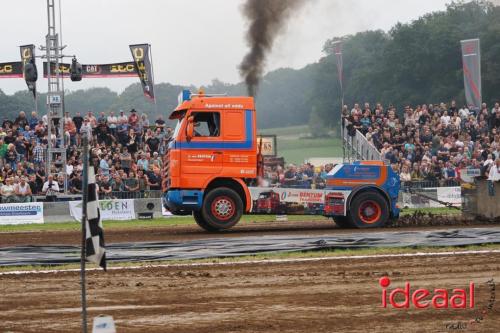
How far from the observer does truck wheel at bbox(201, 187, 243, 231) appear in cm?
2019

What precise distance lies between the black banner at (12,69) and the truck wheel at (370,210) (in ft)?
64.4

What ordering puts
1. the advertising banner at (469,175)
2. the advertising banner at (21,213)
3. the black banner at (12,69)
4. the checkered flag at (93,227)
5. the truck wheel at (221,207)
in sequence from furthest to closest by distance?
the black banner at (12,69) < the advertising banner at (21,213) < the advertising banner at (469,175) < the truck wheel at (221,207) < the checkered flag at (93,227)

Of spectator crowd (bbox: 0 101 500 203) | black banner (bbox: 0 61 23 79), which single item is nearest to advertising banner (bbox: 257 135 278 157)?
spectator crowd (bbox: 0 101 500 203)

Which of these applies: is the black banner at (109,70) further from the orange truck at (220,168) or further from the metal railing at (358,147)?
the orange truck at (220,168)

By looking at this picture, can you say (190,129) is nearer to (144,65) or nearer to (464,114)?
(144,65)

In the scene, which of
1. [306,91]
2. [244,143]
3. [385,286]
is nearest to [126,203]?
[244,143]

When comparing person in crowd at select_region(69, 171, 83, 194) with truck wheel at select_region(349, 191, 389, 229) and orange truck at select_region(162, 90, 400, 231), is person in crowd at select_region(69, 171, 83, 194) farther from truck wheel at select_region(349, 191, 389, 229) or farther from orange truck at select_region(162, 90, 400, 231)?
truck wheel at select_region(349, 191, 389, 229)

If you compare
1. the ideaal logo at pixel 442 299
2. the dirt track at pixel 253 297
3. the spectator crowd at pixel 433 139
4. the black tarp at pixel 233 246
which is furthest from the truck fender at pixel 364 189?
the ideaal logo at pixel 442 299

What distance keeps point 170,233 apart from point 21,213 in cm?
777

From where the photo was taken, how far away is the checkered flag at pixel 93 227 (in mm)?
7867

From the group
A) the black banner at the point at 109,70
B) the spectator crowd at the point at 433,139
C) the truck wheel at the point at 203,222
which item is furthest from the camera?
the black banner at the point at 109,70

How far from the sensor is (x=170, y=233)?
21.2 meters

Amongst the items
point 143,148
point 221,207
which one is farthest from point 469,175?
point 143,148

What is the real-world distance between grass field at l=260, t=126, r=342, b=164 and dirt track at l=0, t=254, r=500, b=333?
113ft
